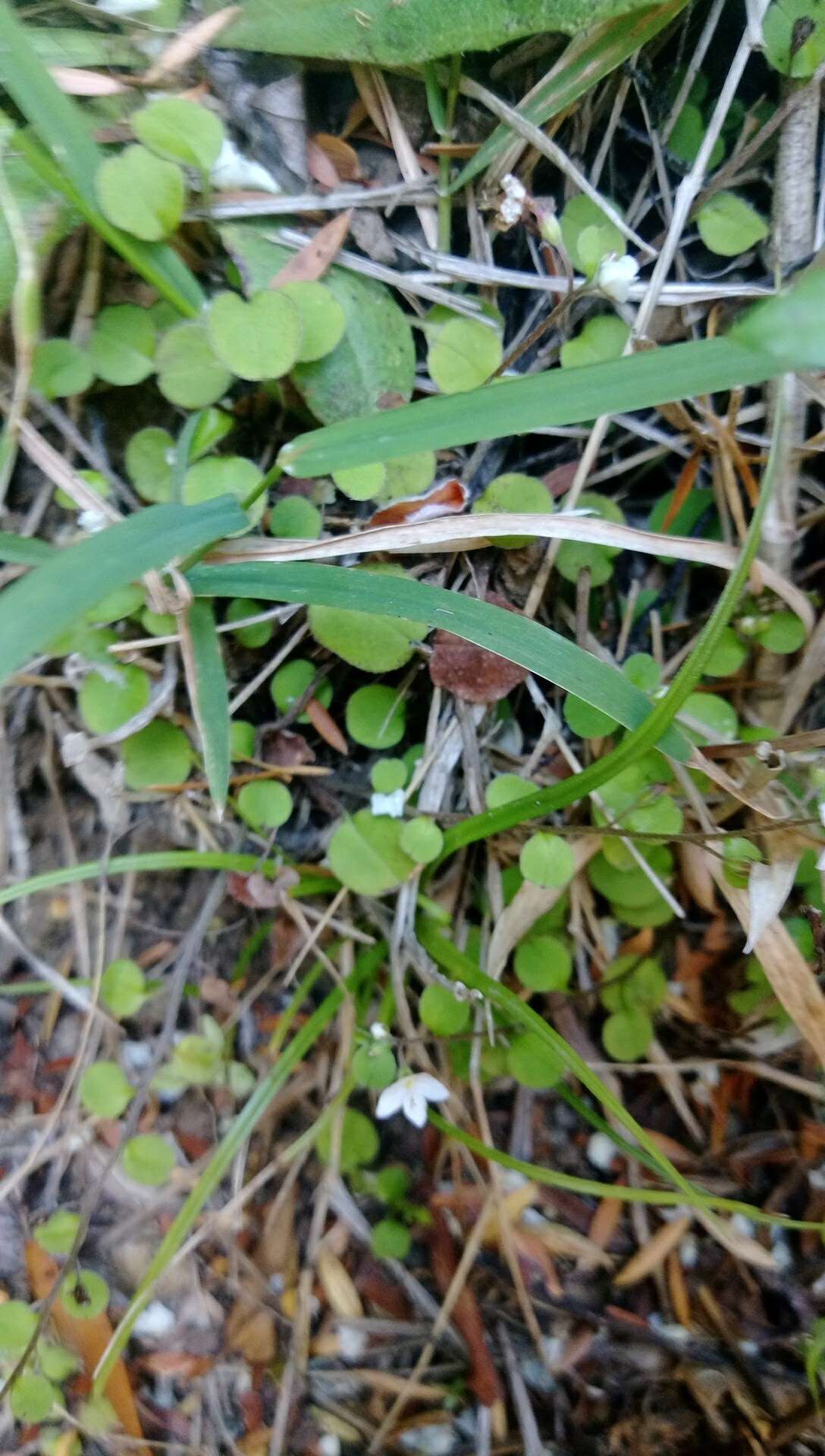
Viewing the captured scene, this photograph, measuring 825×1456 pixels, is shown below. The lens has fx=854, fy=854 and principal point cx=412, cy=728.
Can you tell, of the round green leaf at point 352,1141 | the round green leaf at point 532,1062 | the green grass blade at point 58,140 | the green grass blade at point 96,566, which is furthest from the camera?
the round green leaf at point 352,1141

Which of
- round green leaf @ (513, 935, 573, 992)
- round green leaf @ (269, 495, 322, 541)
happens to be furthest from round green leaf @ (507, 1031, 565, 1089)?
round green leaf @ (269, 495, 322, 541)

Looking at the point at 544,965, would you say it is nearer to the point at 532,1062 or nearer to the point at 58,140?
the point at 532,1062

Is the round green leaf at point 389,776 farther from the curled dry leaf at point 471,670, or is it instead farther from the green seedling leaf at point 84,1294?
the green seedling leaf at point 84,1294

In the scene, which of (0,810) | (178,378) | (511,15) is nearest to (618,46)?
(511,15)

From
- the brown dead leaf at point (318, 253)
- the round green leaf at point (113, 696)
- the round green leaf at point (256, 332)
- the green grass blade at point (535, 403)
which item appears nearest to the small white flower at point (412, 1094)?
the round green leaf at point (113, 696)

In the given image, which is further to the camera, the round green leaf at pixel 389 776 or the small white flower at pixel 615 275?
the round green leaf at pixel 389 776

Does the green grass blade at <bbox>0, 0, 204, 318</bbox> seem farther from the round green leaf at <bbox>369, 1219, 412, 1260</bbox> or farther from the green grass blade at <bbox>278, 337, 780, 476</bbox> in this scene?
the round green leaf at <bbox>369, 1219, 412, 1260</bbox>
